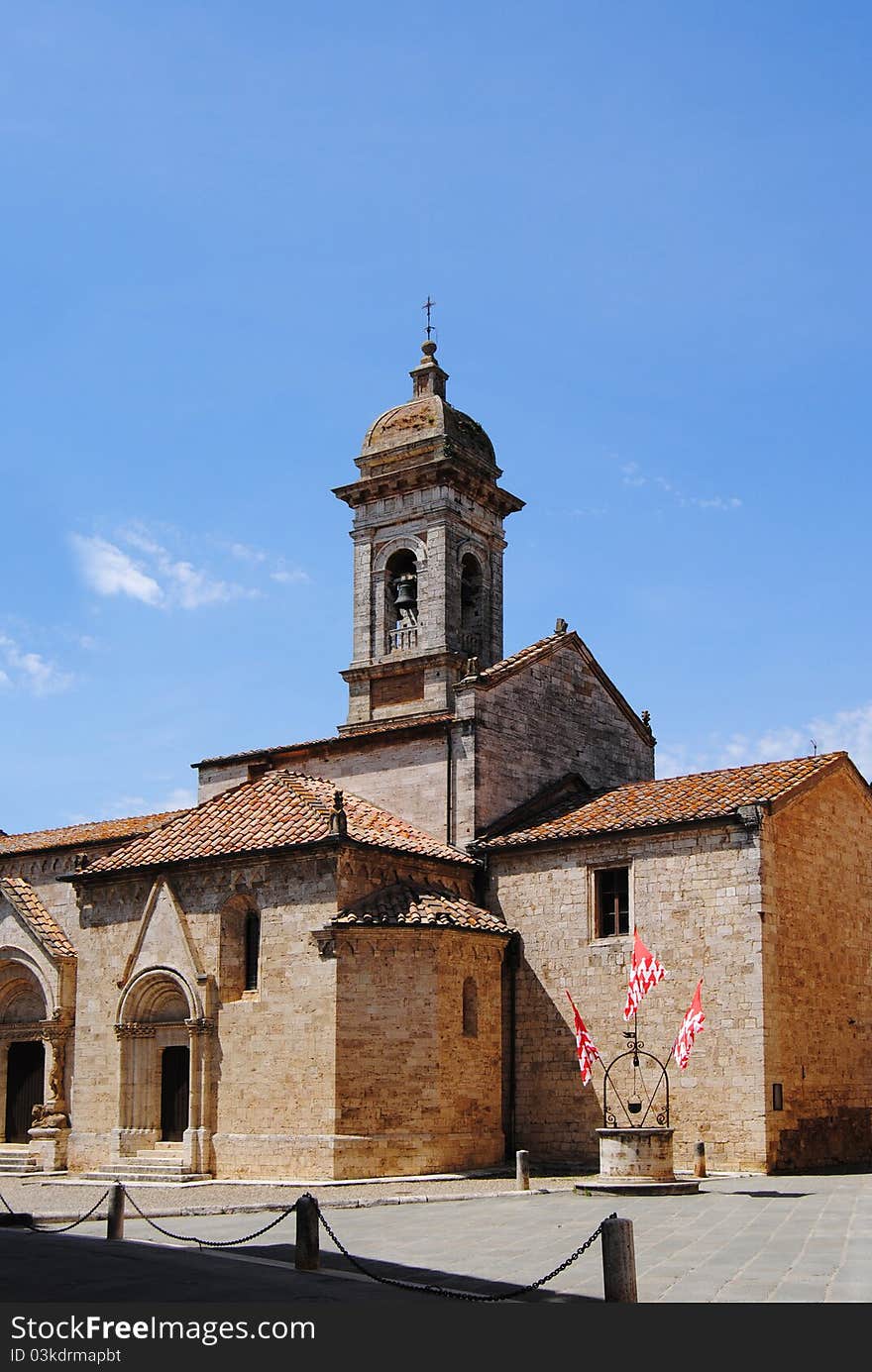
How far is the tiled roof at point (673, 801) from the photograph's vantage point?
1021 inches

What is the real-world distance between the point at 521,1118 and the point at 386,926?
512 centimetres

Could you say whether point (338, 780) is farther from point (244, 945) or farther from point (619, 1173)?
point (619, 1173)

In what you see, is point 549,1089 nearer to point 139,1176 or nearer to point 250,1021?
point 250,1021

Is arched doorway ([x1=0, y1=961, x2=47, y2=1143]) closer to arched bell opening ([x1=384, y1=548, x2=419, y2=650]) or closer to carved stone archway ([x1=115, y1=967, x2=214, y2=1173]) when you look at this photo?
carved stone archway ([x1=115, y1=967, x2=214, y2=1173])

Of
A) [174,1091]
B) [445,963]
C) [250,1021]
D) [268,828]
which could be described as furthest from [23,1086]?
[445,963]

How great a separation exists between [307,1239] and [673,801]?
1472 centimetres

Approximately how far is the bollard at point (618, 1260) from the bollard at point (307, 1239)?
3925mm

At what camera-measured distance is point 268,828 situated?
27391 mm

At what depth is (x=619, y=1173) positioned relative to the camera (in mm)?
21641

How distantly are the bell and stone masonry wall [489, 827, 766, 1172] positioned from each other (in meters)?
7.98

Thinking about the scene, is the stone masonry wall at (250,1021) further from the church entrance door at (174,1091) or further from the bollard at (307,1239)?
the bollard at (307,1239)

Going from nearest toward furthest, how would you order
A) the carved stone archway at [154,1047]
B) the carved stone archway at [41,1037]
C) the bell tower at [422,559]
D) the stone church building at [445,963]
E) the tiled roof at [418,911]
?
the stone church building at [445,963] → the tiled roof at [418,911] → the carved stone archway at [154,1047] → the carved stone archway at [41,1037] → the bell tower at [422,559]

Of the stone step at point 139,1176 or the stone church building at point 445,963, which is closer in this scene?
the stone church building at point 445,963

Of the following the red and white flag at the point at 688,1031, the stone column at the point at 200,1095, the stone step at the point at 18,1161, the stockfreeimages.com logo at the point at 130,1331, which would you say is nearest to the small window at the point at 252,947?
the stone column at the point at 200,1095
